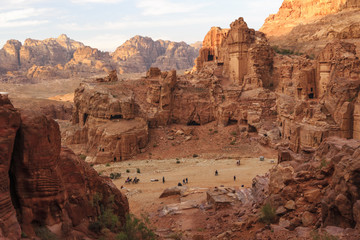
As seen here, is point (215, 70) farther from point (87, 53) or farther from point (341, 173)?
point (87, 53)

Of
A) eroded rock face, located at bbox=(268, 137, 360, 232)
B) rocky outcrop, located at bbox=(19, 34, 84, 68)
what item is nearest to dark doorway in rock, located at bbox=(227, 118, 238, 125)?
eroded rock face, located at bbox=(268, 137, 360, 232)

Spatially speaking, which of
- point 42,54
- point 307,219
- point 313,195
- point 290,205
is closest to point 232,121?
point 290,205

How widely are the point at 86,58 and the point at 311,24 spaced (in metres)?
69.9

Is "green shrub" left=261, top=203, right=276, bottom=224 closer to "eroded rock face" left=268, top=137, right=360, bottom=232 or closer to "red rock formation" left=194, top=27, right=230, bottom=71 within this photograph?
"eroded rock face" left=268, top=137, right=360, bottom=232

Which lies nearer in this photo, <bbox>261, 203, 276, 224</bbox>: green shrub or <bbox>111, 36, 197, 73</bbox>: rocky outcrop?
<bbox>261, 203, 276, 224</bbox>: green shrub

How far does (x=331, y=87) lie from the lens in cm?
1952

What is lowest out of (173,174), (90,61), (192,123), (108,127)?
(173,174)

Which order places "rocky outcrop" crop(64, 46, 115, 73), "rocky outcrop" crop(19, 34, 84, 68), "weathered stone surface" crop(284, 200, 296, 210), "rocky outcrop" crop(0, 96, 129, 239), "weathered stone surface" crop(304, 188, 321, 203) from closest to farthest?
"rocky outcrop" crop(0, 96, 129, 239) → "weathered stone surface" crop(304, 188, 321, 203) → "weathered stone surface" crop(284, 200, 296, 210) → "rocky outcrop" crop(64, 46, 115, 73) → "rocky outcrop" crop(19, 34, 84, 68)

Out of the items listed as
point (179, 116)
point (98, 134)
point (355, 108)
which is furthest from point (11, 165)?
point (179, 116)

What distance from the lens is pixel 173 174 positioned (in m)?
22.5

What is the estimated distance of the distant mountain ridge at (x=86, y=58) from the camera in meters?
92.7

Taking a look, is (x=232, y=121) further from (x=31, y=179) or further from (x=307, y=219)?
(x=31, y=179)

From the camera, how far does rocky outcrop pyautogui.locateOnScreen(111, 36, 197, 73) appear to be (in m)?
105

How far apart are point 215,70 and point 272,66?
6.55 m
